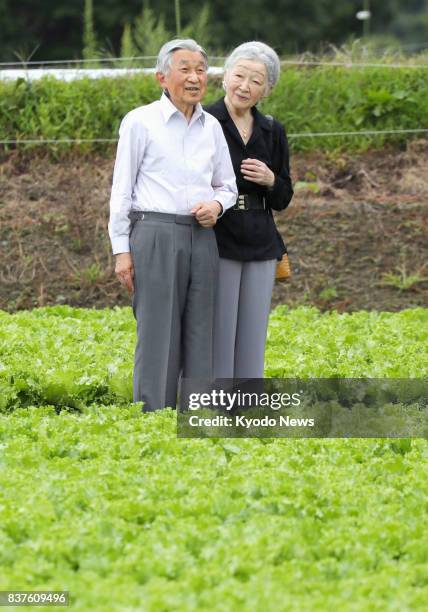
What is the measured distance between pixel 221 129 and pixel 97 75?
7666mm

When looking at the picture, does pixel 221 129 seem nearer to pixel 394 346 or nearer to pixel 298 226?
pixel 394 346

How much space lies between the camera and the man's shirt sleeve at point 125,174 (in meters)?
6.04

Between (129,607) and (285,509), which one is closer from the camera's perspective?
(129,607)

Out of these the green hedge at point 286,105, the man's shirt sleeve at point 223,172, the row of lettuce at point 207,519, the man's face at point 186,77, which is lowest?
the row of lettuce at point 207,519

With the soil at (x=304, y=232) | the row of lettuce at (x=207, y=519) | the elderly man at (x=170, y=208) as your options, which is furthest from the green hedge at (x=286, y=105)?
the row of lettuce at (x=207, y=519)

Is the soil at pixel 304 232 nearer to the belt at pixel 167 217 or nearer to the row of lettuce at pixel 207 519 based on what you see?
the belt at pixel 167 217

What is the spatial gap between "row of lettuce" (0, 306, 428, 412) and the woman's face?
178 cm

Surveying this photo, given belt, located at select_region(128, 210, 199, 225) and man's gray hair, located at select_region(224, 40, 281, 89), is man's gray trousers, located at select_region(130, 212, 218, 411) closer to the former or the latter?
belt, located at select_region(128, 210, 199, 225)

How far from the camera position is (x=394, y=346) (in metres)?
8.30

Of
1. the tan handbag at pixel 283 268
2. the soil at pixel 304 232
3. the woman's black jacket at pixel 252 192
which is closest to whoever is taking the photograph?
the woman's black jacket at pixel 252 192

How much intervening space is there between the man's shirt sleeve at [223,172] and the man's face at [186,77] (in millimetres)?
263

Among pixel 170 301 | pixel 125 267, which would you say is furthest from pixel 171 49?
pixel 170 301

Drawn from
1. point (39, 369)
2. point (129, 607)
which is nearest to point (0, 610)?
point (129, 607)

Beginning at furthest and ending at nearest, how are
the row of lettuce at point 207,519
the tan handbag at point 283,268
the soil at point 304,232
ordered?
the soil at point 304,232
the tan handbag at point 283,268
the row of lettuce at point 207,519
